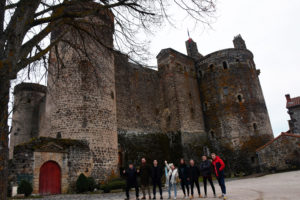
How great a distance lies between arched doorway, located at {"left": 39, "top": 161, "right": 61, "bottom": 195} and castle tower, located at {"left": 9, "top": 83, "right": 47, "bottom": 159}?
9055mm

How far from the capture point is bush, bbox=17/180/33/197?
9.92 metres

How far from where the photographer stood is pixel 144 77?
70.3ft

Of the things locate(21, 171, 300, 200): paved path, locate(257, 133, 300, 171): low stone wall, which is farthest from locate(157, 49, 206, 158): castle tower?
locate(21, 171, 300, 200): paved path

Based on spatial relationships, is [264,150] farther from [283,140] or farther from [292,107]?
[292,107]

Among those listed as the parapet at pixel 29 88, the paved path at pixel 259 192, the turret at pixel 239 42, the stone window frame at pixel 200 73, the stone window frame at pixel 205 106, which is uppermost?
the turret at pixel 239 42

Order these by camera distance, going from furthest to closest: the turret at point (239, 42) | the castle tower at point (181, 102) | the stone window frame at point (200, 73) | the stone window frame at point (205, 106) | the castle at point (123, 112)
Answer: the turret at point (239, 42) < the stone window frame at point (200, 73) < the stone window frame at point (205, 106) < the castle tower at point (181, 102) < the castle at point (123, 112)

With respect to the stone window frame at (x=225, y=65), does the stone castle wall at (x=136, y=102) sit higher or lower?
lower

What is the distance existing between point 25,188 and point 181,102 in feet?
47.4

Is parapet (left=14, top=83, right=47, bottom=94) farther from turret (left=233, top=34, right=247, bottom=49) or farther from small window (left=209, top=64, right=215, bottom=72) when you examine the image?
turret (left=233, top=34, right=247, bottom=49)

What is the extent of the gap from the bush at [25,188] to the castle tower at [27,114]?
33.9 feet

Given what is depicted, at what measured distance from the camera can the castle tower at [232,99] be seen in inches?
842

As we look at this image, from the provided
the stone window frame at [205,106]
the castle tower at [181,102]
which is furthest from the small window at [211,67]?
the stone window frame at [205,106]

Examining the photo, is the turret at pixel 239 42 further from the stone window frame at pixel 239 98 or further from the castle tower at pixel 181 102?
the stone window frame at pixel 239 98

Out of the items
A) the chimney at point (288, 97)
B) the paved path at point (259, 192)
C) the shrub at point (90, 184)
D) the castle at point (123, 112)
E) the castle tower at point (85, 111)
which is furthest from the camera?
the chimney at point (288, 97)
